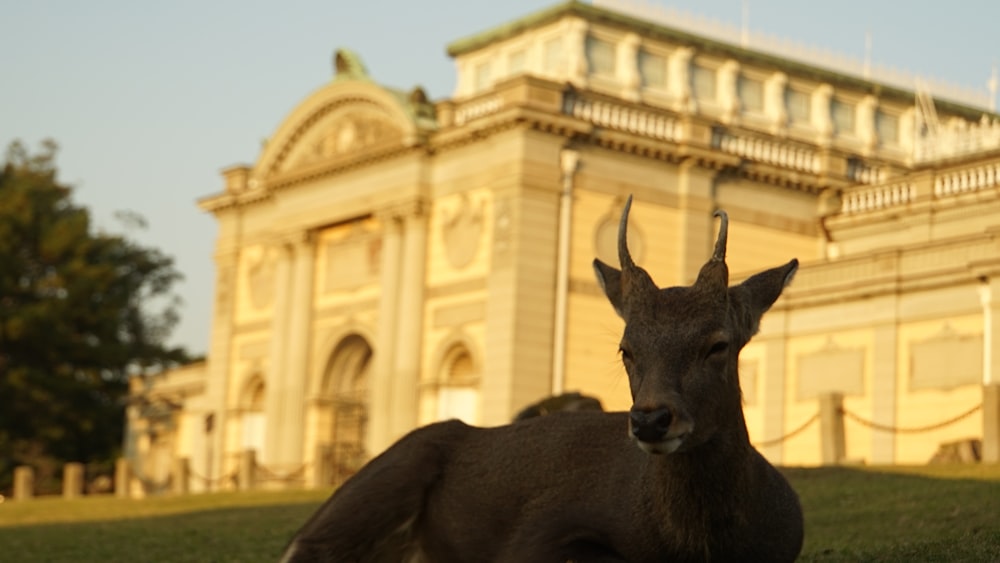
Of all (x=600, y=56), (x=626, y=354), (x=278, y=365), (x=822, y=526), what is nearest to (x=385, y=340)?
(x=278, y=365)

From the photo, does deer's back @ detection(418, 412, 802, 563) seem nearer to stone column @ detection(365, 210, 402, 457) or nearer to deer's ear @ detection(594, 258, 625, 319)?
deer's ear @ detection(594, 258, 625, 319)

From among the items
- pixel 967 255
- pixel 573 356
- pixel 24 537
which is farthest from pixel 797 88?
pixel 24 537

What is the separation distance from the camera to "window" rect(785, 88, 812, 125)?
5350 cm

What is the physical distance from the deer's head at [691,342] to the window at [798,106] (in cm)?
4733

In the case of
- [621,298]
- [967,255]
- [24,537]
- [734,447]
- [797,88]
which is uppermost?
[797,88]

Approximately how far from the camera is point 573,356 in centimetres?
4438

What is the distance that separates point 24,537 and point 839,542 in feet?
44.5

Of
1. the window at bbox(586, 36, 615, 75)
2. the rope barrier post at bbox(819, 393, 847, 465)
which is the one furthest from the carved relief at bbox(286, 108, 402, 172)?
the rope barrier post at bbox(819, 393, 847, 465)

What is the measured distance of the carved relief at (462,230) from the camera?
4622 centimetres

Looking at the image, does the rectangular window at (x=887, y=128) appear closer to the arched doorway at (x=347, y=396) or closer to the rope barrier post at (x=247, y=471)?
the arched doorway at (x=347, y=396)

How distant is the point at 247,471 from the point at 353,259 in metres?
7.65

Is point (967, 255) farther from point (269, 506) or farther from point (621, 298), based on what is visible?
point (621, 298)

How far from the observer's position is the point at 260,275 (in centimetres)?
5612

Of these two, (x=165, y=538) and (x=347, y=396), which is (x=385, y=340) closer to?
(x=347, y=396)
